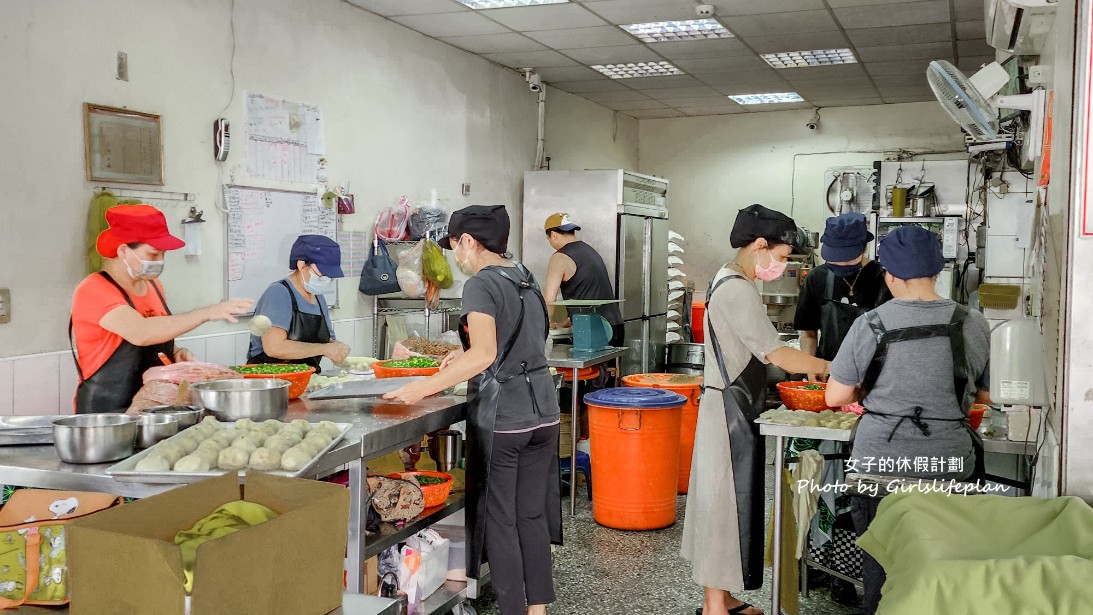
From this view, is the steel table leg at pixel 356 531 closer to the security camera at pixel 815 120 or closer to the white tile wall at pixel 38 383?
the white tile wall at pixel 38 383

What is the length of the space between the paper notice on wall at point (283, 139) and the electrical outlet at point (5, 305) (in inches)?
62.6

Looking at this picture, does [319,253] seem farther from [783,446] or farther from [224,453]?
[783,446]

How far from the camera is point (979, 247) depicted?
667 cm

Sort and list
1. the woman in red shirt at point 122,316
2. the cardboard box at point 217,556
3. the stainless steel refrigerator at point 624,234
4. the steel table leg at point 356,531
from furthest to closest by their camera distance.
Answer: the stainless steel refrigerator at point 624,234
the woman in red shirt at point 122,316
the steel table leg at point 356,531
the cardboard box at point 217,556

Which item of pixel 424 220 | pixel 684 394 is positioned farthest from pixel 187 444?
pixel 424 220

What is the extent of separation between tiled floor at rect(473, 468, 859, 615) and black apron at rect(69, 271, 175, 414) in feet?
5.88

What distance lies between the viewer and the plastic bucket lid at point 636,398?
4996 mm

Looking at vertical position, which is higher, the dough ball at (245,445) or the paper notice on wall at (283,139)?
the paper notice on wall at (283,139)

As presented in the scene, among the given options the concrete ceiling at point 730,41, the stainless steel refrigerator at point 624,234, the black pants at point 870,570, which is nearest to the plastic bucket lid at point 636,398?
the black pants at point 870,570

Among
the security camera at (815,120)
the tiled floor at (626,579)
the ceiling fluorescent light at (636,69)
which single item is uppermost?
the ceiling fluorescent light at (636,69)

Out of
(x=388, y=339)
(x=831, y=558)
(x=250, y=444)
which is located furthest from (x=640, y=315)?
(x=250, y=444)

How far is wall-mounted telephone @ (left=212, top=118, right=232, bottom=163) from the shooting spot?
4.81 m

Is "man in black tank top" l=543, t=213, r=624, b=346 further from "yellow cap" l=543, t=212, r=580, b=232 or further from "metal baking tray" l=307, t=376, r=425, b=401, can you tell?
"metal baking tray" l=307, t=376, r=425, b=401

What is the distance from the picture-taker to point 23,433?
2.81m
